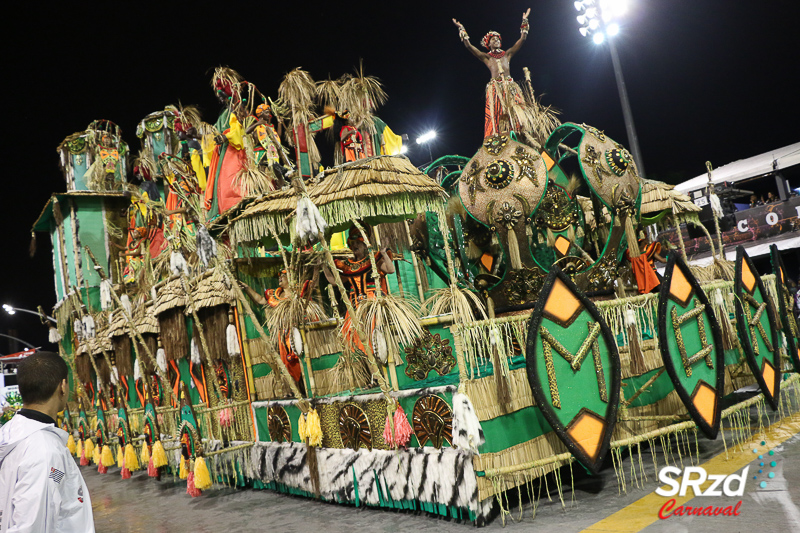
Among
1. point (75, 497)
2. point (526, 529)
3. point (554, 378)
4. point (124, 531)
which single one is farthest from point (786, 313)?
point (124, 531)

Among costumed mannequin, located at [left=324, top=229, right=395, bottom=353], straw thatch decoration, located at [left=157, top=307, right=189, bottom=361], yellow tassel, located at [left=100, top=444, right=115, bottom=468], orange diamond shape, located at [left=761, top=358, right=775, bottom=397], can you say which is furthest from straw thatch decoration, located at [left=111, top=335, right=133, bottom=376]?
orange diamond shape, located at [left=761, top=358, right=775, bottom=397]

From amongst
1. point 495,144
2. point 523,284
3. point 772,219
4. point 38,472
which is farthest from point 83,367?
point 772,219

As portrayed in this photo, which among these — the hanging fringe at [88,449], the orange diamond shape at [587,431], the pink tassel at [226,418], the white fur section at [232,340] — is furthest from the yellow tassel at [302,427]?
the hanging fringe at [88,449]

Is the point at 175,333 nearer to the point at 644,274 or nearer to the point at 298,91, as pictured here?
the point at 298,91

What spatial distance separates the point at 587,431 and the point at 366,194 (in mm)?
2935

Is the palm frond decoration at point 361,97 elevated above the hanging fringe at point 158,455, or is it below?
above

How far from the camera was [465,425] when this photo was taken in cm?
499

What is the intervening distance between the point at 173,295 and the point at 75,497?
701 cm

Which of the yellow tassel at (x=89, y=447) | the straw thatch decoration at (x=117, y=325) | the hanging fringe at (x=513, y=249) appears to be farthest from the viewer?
the yellow tassel at (x=89, y=447)

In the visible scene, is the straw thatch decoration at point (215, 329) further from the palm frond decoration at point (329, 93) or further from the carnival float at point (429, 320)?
the palm frond decoration at point (329, 93)

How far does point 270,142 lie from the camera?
9406mm

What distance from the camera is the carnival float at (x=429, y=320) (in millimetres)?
5371

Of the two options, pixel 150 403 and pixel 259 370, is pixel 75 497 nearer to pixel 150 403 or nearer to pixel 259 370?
pixel 259 370

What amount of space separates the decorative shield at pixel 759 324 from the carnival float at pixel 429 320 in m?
0.03
